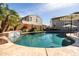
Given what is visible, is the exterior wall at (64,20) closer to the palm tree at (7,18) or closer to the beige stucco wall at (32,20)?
the beige stucco wall at (32,20)

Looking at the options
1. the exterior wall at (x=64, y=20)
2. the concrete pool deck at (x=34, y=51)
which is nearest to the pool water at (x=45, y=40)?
the concrete pool deck at (x=34, y=51)

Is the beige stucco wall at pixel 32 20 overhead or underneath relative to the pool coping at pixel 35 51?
overhead

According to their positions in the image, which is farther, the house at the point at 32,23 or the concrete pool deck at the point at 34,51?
the house at the point at 32,23

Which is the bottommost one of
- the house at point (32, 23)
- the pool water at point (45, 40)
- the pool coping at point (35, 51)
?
the pool coping at point (35, 51)

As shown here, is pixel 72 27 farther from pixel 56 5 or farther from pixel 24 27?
pixel 24 27

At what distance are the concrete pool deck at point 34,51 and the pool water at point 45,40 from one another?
0.08m

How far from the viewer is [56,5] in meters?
3.70

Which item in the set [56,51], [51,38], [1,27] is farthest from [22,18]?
[56,51]

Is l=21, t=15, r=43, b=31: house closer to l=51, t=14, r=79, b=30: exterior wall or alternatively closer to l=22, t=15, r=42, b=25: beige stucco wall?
l=22, t=15, r=42, b=25: beige stucco wall

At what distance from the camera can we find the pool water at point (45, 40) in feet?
12.2

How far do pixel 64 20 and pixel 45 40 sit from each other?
1.80 ft

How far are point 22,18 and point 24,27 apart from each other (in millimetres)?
187

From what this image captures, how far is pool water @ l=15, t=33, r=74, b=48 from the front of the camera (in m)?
3.70

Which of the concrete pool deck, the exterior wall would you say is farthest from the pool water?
the exterior wall
